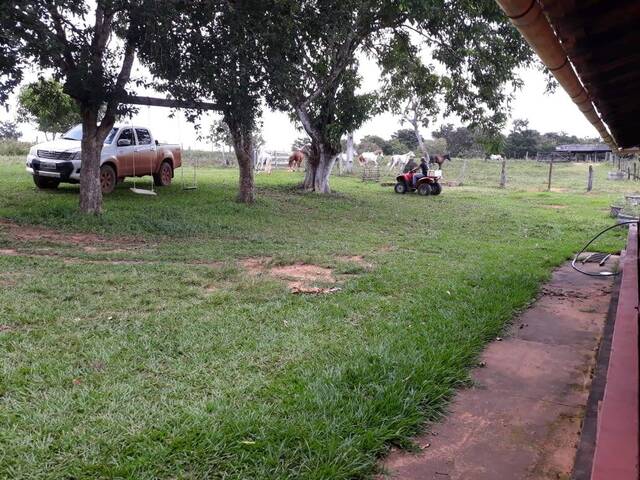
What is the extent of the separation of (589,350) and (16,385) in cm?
402

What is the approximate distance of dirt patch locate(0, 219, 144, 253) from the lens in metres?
7.66

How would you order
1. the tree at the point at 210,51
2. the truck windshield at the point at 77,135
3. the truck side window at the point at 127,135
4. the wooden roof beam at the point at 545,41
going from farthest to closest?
the truck side window at the point at 127,135 < the truck windshield at the point at 77,135 < the tree at the point at 210,51 < the wooden roof beam at the point at 545,41

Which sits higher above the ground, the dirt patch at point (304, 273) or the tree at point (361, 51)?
the tree at point (361, 51)

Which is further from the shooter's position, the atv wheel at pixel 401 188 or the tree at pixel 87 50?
the atv wheel at pixel 401 188

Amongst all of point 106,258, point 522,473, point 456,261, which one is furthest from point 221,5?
point 522,473

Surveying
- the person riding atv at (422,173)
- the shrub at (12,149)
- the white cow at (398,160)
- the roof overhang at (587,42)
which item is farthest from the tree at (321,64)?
the shrub at (12,149)

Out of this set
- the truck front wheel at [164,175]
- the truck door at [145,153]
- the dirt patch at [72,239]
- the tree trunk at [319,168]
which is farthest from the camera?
the tree trunk at [319,168]

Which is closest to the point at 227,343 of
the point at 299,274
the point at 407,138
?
the point at 299,274

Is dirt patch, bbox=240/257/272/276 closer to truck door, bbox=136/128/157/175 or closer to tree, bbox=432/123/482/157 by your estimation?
truck door, bbox=136/128/157/175

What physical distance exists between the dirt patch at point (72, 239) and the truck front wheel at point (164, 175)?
6255mm

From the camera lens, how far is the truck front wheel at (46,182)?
40.9 feet

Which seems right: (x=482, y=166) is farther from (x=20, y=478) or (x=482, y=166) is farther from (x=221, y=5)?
(x=20, y=478)

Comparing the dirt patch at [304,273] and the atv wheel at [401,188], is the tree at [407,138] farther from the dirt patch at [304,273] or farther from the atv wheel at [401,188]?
the dirt patch at [304,273]

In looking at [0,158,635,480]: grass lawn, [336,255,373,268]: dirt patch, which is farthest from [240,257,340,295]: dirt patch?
[336,255,373,268]: dirt patch
